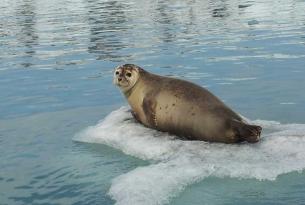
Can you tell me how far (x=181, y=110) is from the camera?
7973 mm

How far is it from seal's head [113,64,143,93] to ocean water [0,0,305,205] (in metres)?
0.46

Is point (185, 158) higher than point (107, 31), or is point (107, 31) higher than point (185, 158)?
point (185, 158)

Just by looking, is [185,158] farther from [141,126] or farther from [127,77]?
[127,77]

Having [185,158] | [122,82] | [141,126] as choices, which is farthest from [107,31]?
[185,158]

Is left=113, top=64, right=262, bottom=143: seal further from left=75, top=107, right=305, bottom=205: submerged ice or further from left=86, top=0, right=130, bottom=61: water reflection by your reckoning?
left=86, top=0, right=130, bottom=61: water reflection

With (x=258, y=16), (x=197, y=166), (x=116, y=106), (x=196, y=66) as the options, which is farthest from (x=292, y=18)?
(x=197, y=166)

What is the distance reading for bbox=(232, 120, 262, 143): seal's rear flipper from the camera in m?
7.36

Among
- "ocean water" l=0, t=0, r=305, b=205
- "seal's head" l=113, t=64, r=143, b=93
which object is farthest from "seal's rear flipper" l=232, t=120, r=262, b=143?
"seal's head" l=113, t=64, r=143, b=93

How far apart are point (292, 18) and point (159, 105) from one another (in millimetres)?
19103

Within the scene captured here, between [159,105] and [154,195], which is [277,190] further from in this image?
[159,105]

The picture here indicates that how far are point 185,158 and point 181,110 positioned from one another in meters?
1.15

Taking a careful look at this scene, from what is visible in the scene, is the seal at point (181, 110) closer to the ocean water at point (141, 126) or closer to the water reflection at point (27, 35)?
the ocean water at point (141, 126)

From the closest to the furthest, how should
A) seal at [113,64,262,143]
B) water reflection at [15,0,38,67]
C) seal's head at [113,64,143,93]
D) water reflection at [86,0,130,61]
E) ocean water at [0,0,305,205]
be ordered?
ocean water at [0,0,305,205] → seal at [113,64,262,143] → seal's head at [113,64,143,93] → water reflection at [86,0,130,61] → water reflection at [15,0,38,67]

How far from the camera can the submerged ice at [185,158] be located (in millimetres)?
6191
